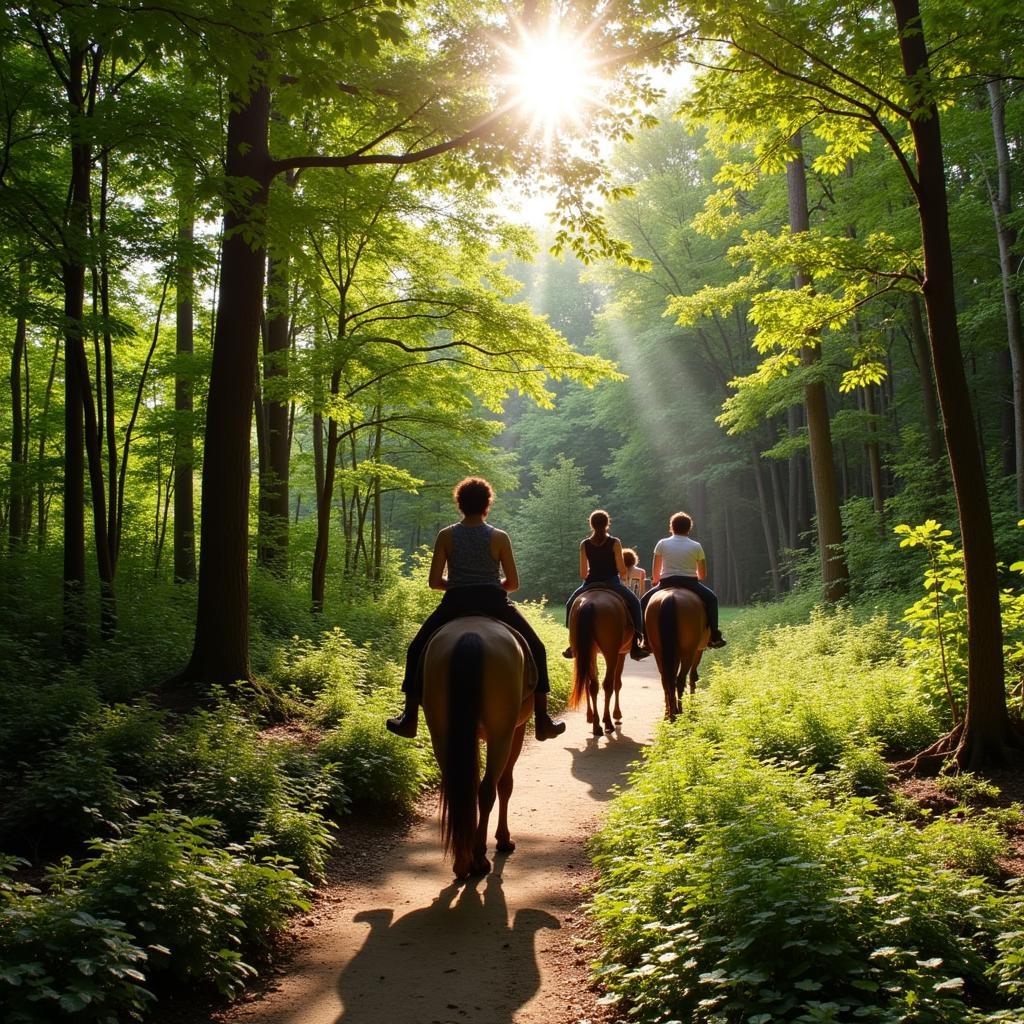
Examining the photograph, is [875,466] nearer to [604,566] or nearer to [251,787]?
[604,566]

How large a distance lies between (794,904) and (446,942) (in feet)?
7.29

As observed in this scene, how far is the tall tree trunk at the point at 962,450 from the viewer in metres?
6.44

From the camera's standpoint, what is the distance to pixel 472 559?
19.3ft

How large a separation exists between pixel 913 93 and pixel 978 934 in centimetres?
615

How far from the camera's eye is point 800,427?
29422mm

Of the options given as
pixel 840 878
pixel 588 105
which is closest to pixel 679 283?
pixel 588 105

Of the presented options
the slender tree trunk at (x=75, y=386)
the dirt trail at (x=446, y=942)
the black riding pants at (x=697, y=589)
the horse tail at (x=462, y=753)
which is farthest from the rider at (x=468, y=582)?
the slender tree trunk at (x=75, y=386)

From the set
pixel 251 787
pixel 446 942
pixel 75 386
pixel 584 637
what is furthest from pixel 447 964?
pixel 75 386

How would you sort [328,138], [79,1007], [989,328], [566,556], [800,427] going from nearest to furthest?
1. [79,1007]
2. [328,138]
3. [989,328]
4. [800,427]
5. [566,556]

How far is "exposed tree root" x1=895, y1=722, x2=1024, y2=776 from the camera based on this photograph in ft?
20.8

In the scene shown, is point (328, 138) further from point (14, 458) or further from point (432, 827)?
point (432, 827)

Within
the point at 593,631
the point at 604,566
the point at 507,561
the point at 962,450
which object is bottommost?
the point at 593,631

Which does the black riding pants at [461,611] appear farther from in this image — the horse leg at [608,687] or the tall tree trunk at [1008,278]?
the tall tree trunk at [1008,278]

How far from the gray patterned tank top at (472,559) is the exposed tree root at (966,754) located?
13.1 feet
